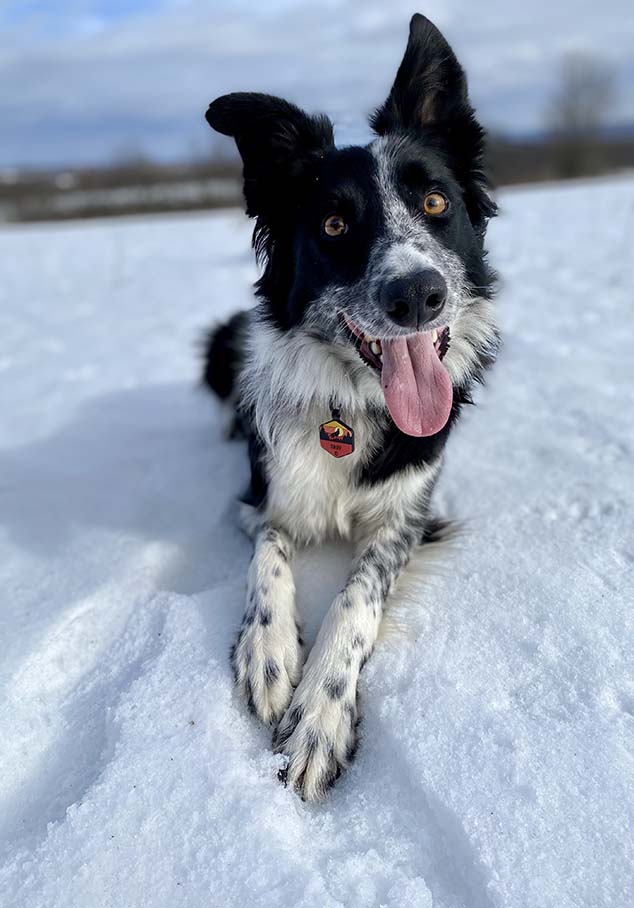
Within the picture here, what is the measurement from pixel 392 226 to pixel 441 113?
0.75 meters

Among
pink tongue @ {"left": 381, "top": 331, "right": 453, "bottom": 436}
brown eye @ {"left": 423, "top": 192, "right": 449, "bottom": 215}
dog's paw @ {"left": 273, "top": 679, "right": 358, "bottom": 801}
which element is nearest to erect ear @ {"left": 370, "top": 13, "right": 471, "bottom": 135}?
brown eye @ {"left": 423, "top": 192, "right": 449, "bottom": 215}

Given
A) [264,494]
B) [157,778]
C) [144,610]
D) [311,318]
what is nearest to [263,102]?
[311,318]

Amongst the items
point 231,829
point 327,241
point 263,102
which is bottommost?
point 231,829

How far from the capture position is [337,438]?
3.05 m

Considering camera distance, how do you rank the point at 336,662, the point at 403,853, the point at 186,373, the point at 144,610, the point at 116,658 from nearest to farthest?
the point at 403,853, the point at 336,662, the point at 116,658, the point at 144,610, the point at 186,373

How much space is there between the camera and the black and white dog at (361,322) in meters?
2.76

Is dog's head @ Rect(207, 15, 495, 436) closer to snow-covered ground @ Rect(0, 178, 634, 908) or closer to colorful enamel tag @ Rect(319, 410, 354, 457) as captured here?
colorful enamel tag @ Rect(319, 410, 354, 457)

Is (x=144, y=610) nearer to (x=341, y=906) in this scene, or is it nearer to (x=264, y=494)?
(x=264, y=494)

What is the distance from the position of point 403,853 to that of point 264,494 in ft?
5.58

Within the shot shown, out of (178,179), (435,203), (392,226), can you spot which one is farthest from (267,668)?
(178,179)

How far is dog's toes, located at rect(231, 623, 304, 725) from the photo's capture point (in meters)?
2.40

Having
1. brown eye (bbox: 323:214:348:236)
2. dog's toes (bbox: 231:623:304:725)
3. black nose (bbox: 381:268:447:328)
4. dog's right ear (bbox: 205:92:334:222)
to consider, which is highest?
dog's right ear (bbox: 205:92:334:222)

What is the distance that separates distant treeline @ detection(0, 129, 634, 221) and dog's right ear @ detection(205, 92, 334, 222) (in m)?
22.0

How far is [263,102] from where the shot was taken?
288 centimetres
